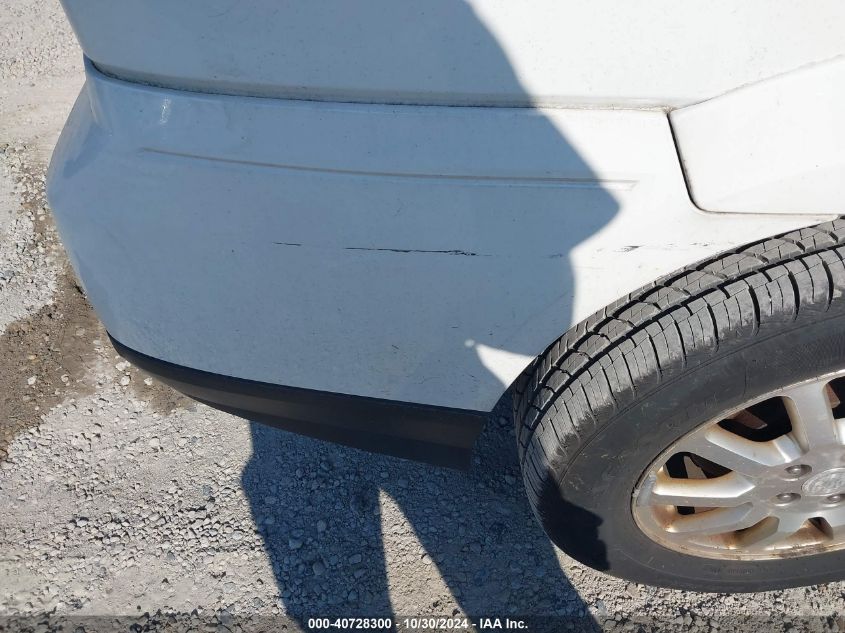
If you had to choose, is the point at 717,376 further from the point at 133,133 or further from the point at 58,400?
the point at 58,400

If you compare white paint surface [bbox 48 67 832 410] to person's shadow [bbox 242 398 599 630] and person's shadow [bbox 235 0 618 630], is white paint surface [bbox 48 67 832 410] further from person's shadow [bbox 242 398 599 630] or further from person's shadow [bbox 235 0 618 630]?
person's shadow [bbox 242 398 599 630]

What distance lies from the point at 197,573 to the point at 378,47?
1.55 meters

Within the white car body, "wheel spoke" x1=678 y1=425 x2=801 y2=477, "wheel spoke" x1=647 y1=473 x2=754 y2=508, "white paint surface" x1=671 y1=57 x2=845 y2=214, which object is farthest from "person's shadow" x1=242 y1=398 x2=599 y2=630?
"white paint surface" x1=671 y1=57 x2=845 y2=214

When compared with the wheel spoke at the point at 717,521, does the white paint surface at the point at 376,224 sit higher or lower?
higher

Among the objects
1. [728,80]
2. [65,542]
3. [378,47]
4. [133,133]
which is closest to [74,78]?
[65,542]

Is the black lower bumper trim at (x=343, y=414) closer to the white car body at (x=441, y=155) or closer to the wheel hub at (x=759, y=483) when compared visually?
the white car body at (x=441, y=155)

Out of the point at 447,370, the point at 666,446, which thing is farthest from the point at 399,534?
the point at 666,446

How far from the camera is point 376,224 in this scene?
3.94ft

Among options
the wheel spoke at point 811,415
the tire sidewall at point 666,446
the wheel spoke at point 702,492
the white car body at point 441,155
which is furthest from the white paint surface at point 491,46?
the wheel spoke at point 702,492

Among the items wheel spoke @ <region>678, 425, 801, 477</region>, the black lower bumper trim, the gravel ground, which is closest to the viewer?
wheel spoke @ <region>678, 425, 801, 477</region>

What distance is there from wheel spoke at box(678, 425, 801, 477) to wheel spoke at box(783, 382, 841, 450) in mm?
35

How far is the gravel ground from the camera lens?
1.84m

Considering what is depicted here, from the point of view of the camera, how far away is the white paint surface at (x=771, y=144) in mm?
1058

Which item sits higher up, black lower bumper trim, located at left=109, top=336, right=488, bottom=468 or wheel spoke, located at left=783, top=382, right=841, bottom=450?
wheel spoke, located at left=783, top=382, right=841, bottom=450
